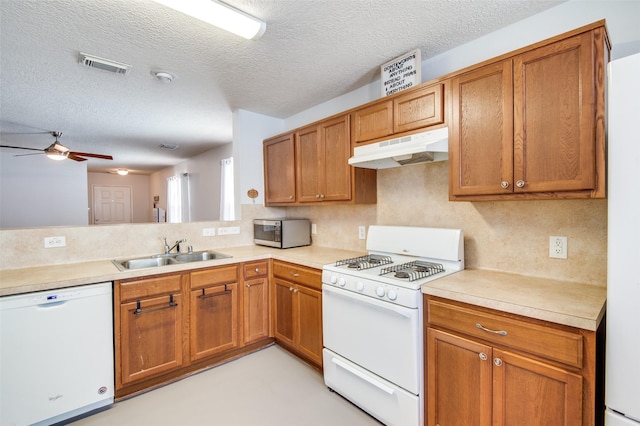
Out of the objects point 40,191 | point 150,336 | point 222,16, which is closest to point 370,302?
point 150,336

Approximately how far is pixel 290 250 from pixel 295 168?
88 centimetres

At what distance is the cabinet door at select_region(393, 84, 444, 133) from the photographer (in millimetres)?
1910

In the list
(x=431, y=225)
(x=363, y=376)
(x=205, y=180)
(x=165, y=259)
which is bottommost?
(x=363, y=376)

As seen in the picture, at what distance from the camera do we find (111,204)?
29.2 feet

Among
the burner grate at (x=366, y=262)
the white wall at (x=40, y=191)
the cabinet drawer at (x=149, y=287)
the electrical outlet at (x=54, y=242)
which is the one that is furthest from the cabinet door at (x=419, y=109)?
the white wall at (x=40, y=191)

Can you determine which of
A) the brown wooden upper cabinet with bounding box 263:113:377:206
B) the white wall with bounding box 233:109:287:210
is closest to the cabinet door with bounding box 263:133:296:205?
the brown wooden upper cabinet with bounding box 263:113:377:206

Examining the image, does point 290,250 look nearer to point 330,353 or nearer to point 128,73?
point 330,353

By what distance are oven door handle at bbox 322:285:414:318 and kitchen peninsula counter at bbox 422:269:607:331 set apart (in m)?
0.16

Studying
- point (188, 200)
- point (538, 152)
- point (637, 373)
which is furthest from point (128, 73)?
point (188, 200)

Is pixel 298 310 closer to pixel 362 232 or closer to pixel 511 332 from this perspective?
pixel 362 232

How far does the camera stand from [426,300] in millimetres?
1635

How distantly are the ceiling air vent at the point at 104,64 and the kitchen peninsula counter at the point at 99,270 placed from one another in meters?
1.61

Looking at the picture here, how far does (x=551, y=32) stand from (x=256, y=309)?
9.85 ft

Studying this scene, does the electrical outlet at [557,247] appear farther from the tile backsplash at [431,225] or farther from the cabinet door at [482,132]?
the cabinet door at [482,132]
